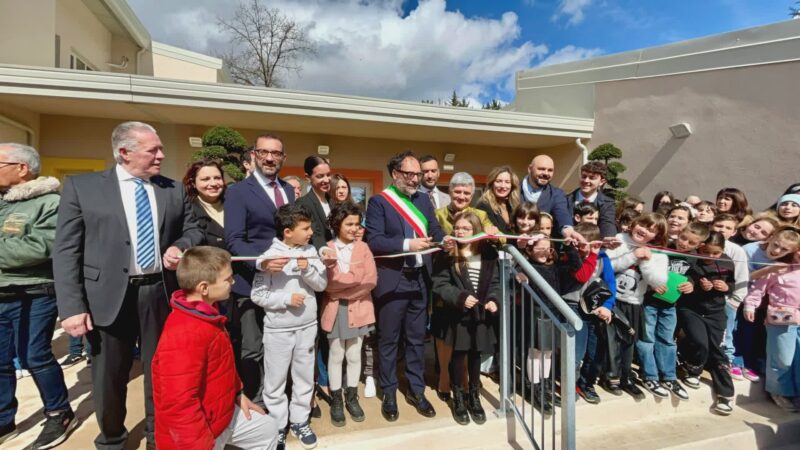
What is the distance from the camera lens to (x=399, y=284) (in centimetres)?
298

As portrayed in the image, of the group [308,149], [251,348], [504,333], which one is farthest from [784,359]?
[308,149]

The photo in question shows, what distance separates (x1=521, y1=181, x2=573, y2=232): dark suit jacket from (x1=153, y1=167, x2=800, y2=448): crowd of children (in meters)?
0.21

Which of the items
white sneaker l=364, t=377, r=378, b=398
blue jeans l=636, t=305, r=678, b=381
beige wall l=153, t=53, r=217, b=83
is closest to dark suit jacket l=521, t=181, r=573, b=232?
blue jeans l=636, t=305, r=678, b=381

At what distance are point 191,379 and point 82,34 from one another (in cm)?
990

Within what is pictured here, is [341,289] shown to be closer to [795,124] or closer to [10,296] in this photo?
[10,296]

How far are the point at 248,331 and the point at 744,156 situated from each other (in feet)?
25.6

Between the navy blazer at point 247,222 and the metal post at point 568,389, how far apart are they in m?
1.92

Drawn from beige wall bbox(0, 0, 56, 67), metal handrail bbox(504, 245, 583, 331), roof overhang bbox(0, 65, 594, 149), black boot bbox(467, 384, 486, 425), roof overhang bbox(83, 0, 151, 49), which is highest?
roof overhang bbox(83, 0, 151, 49)

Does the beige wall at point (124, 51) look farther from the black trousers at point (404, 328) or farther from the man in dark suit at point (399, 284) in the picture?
the black trousers at point (404, 328)

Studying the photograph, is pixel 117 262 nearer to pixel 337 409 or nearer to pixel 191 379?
pixel 191 379

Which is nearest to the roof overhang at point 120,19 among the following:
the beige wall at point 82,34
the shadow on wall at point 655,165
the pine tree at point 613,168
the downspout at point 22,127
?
the beige wall at point 82,34

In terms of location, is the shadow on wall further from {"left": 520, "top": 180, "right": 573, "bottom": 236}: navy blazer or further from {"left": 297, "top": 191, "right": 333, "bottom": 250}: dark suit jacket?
{"left": 297, "top": 191, "right": 333, "bottom": 250}: dark suit jacket

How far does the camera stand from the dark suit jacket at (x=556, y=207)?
360 centimetres

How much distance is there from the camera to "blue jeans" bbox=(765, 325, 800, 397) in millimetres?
3354
